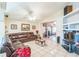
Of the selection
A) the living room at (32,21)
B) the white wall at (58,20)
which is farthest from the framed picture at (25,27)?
the white wall at (58,20)

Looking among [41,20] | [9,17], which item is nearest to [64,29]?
[41,20]

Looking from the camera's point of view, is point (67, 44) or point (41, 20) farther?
point (67, 44)

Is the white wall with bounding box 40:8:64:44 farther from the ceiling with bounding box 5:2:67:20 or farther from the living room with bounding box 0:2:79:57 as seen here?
the ceiling with bounding box 5:2:67:20

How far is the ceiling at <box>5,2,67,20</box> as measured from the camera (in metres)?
3.13

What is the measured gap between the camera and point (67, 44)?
442cm

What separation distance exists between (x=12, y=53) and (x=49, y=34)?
1.80 meters

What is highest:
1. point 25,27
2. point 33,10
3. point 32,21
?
point 33,10

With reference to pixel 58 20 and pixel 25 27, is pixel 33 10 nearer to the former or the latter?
pixel 25 27

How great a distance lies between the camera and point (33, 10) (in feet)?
11.1

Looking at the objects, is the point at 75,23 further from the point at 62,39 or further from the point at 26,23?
the point at 26,23

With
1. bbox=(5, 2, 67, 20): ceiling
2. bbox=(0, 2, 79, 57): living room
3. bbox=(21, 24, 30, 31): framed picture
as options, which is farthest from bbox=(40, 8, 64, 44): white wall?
bbox=(21, 24, 30, 31): framed picture

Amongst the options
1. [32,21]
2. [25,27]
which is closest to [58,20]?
[32,21]

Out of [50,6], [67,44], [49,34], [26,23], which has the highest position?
[50,6]

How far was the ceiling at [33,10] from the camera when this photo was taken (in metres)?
3.13
